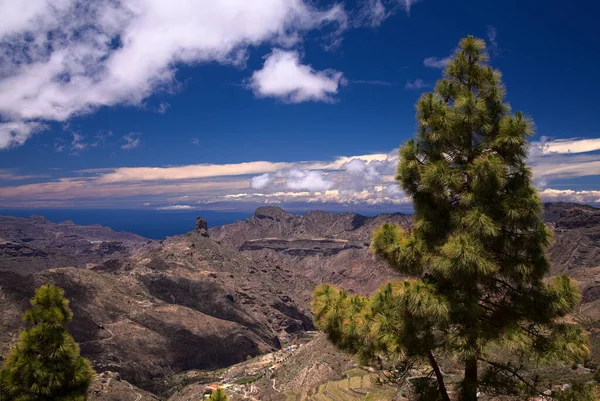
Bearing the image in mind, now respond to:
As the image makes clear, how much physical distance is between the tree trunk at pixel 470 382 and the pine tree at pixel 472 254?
3 centimetres

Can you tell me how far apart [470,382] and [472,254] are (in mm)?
3816

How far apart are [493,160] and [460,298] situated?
3.69m

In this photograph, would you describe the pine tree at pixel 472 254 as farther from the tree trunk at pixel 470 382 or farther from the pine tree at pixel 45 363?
the pine tree at pixel 45 363

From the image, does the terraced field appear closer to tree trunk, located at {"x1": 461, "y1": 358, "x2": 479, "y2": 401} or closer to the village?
the village

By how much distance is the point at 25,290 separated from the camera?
6511 inches

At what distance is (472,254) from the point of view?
33.4ft

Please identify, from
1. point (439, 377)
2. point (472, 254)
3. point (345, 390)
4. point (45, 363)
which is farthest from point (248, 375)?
point (472, 254)

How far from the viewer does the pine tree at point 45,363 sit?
1495 centimetres

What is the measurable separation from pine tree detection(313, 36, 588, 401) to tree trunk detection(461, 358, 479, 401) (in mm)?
27

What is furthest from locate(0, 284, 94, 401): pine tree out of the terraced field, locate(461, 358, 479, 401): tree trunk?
the terraced field

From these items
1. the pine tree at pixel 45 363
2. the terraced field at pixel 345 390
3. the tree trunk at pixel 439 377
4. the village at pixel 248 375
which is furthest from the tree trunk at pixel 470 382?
the village at pixel 248 375

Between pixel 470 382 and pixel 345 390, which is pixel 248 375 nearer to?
pixel 345 390

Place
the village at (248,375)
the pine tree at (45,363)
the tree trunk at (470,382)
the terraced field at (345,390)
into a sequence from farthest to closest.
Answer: the village at (248,375)
the terraced field at (345,390)
the pine tree at (45,363)
the tree trunk at (470,382)

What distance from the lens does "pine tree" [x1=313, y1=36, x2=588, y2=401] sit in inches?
420
